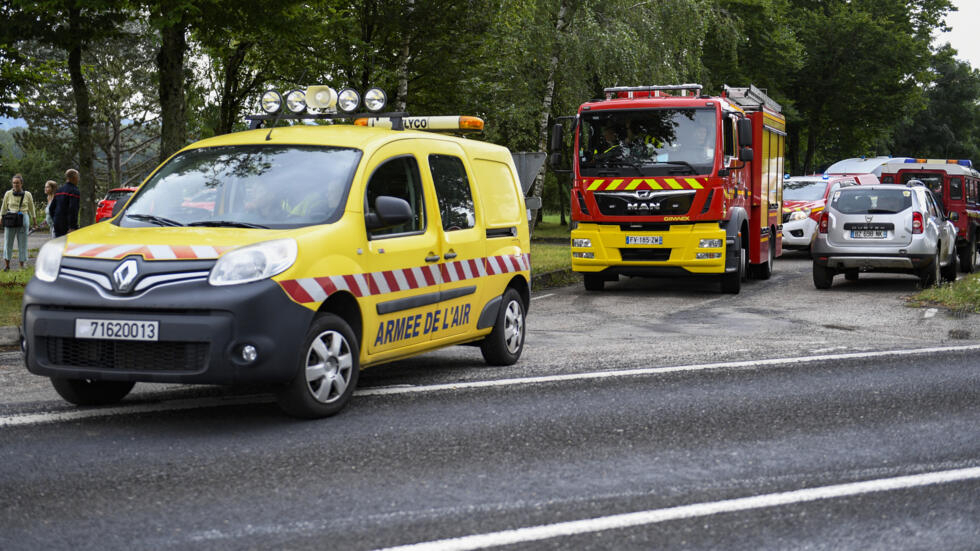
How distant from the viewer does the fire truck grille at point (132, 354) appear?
20.3ft

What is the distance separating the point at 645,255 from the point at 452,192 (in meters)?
8.69

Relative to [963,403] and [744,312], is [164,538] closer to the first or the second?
[963,403]

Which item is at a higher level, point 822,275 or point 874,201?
point 874,201

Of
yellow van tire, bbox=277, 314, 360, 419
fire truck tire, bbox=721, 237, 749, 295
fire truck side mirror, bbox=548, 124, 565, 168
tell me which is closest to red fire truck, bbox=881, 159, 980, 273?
fire truck tire, bbox=721, 237, 749, 295

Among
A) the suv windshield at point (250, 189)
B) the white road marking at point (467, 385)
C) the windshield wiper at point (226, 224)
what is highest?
the suv windshield at point (250, 189)

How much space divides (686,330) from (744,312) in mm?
2438

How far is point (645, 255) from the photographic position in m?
16.8

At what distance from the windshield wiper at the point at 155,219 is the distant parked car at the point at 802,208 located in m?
20.2

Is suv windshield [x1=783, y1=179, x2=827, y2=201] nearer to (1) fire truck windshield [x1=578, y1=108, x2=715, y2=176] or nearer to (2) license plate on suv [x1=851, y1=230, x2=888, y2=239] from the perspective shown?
(2) license plate on suv [x1=851, y1=230, x2=888, y2=239]

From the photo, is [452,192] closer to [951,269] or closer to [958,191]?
[951,269]

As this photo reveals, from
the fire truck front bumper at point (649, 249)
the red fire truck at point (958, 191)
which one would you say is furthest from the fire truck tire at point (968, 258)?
the fire truck front bumper at point (649, 249)

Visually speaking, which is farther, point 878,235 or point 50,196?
point 50,196

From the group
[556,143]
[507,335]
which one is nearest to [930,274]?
[556,143]

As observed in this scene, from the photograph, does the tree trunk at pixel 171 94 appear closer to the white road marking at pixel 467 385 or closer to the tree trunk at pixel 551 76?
the white road marking at pixel 467 385
